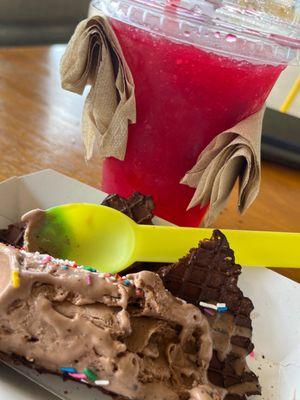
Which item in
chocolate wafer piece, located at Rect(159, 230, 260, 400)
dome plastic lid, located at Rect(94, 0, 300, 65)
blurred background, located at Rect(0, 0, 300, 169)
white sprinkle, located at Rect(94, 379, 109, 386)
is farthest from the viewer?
blurred background, located at Rect(0, 0, 300, 169)

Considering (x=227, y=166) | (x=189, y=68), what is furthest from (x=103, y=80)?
(x=227, y=166)

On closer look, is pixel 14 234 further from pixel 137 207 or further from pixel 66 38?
pixel 66 38

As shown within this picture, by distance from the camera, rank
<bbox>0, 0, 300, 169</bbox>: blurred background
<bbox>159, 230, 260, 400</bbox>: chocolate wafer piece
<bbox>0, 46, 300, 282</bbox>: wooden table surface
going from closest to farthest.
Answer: <bbox>159, 230, 260, 400</bbox>: chocolate wafer piece → <bbox>0, 46, 300, 282</bbox>: wooden table surface → <bbox>0, 0, 300, 169</bbox>: blurred background

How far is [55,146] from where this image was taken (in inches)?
45.6

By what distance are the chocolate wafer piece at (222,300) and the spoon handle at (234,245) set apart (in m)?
0.10

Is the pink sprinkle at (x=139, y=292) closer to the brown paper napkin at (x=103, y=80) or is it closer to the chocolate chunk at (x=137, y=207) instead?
the chocolate chunk at (x=137, y=207)

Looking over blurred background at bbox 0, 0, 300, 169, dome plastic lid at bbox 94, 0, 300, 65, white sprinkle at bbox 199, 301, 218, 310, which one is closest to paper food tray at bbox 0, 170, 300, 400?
white sprinkle at bbox 199, 301, 218, 310

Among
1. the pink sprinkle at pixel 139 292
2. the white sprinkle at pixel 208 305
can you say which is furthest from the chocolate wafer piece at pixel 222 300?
the pink sprinkle at pixel 139 292

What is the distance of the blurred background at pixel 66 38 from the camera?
1288 mm

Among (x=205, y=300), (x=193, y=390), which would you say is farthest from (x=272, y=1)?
(x=193, y=390)

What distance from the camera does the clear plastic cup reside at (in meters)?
0.77

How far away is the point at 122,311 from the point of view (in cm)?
57

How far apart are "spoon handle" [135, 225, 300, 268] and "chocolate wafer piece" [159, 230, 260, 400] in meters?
0.10

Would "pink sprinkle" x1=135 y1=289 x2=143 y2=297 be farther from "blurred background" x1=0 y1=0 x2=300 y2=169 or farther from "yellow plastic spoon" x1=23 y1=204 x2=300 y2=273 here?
"blurred background" x1=0 y1=0 x2=300 y2=169
